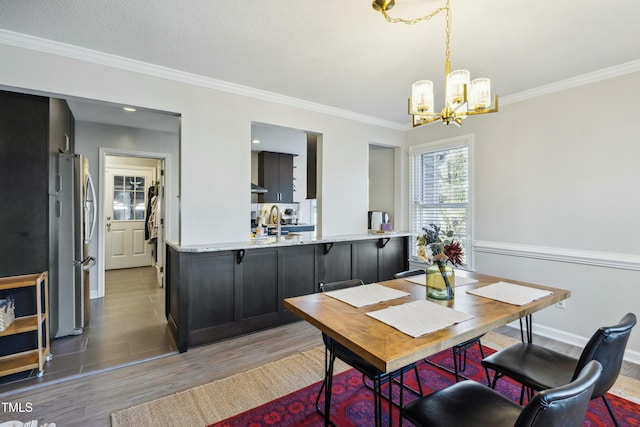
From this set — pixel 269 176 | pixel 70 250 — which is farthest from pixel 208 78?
pixel 269 176

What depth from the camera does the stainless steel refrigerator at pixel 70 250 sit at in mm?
3037

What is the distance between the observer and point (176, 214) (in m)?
4.98

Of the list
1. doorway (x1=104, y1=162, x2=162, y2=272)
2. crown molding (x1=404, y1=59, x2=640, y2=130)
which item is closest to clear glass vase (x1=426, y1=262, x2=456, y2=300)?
crown molding (x1=404, y1=59, x2=640, y2=130)

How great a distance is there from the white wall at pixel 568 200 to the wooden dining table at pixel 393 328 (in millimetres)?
1307

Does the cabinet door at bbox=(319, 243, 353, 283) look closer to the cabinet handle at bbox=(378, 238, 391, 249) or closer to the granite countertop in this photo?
the granite countertop

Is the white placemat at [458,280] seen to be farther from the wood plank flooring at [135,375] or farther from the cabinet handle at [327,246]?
the cabinet handle at [327,246]

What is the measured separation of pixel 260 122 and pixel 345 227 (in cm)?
169

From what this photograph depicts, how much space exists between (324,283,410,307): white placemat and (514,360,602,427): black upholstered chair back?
93 cm

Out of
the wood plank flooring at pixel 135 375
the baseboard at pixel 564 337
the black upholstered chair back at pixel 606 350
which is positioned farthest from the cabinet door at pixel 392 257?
the black upholstered chair back at pixel 606 350

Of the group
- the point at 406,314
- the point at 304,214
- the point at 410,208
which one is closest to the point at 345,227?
the point at 410,208

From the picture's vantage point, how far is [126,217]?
6656 millimetres

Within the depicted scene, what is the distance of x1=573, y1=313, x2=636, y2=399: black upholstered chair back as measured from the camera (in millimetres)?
Result: 1310

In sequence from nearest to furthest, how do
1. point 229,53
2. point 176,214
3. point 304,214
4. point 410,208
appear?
1. point 229,53
2. point 410,208
3. point 176,214
4. point 304,214

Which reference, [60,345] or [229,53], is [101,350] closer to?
[60,345]
